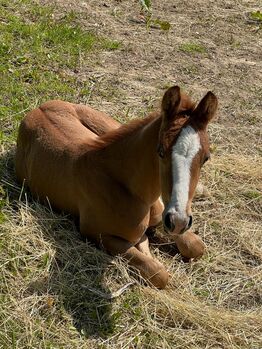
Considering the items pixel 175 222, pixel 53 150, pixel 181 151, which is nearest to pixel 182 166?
pixel 181 151

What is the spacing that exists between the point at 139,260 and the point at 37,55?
10.5 ft

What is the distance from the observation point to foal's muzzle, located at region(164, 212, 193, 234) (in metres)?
3.42

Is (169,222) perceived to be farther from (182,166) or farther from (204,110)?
(204,110)

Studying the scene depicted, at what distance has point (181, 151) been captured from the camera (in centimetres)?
351

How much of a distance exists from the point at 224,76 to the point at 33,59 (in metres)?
2.14

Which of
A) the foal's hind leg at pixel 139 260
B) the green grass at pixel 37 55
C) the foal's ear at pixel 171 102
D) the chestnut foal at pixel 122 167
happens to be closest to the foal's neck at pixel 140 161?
the chestnut foal at pixel 122 167

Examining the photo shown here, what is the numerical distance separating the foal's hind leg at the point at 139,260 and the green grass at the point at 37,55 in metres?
1.62

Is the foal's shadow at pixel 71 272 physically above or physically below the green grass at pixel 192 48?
below

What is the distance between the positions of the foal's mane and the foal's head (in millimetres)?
333

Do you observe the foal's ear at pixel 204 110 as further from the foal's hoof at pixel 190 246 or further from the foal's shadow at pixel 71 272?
the foal's shadow at pixel 71 272

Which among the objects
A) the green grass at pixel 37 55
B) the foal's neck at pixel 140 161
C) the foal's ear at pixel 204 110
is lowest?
the green grass at pixel 37 55

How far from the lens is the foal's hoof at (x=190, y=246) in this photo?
14.5 ft

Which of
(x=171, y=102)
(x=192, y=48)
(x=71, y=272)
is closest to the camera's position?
(x=171, y=102)

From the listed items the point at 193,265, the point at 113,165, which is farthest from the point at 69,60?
the point at 193,265
